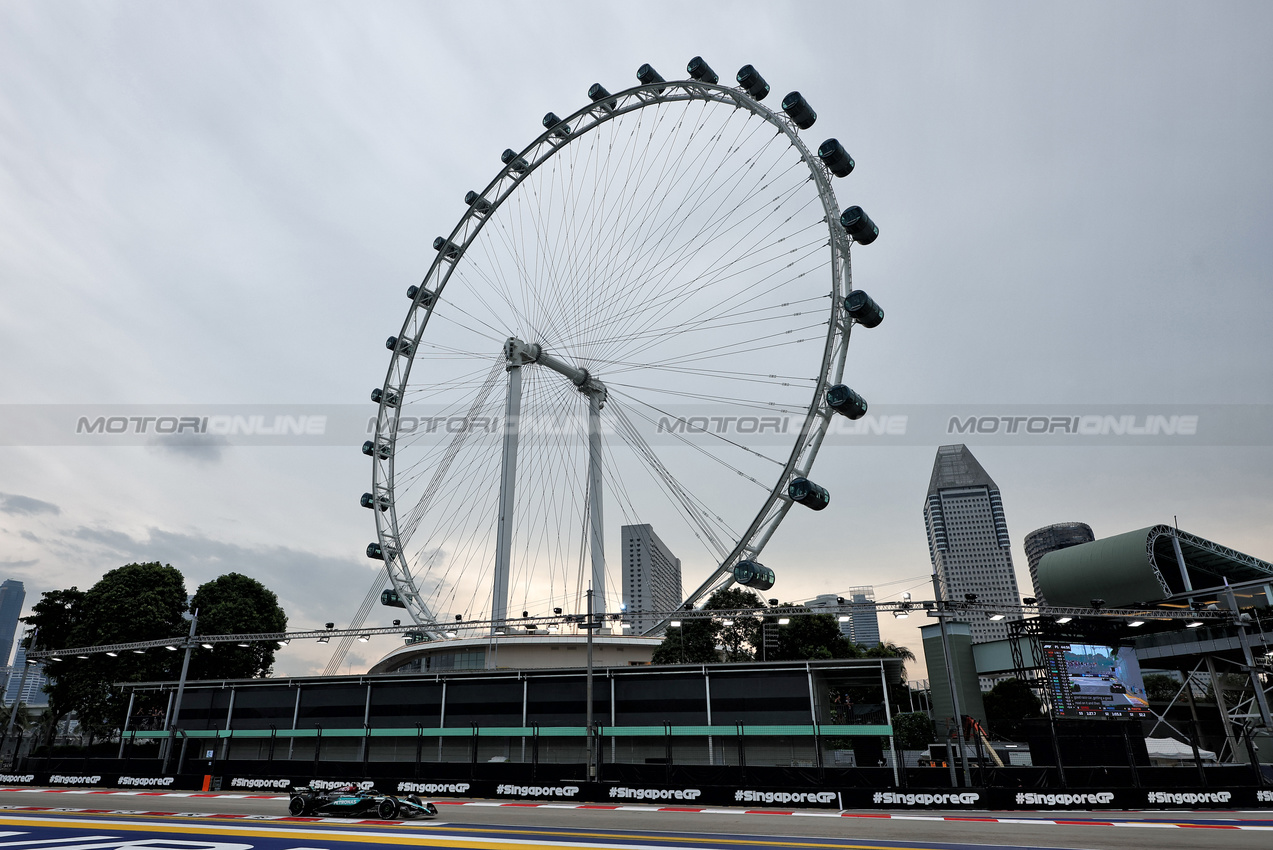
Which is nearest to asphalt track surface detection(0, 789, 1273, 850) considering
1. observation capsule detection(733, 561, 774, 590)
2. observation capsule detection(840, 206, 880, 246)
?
observation capsule detection(733, 561, 774, 590)

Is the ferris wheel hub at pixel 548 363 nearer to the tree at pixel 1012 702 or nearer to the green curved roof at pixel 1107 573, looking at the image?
the green curved roof at pixel 1107 573

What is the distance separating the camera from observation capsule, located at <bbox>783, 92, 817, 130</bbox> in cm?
3659

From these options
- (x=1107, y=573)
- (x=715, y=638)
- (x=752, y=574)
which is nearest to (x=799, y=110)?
(x=752, y=574)

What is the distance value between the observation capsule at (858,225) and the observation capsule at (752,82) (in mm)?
8726

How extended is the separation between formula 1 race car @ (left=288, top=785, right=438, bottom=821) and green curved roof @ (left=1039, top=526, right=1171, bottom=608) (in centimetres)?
6015

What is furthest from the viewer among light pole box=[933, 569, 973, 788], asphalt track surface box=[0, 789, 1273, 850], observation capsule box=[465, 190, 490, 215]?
observation capsule box=[465, 190, 490, 215]

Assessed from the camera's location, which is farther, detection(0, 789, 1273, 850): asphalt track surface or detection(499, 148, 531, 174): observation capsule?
detection(499, 148, 531, 174): observation capsule

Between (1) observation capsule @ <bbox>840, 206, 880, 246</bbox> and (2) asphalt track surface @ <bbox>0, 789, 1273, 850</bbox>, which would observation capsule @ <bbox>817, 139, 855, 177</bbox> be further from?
(2) asphalt track surface @ <bbox>0, 789, 1273, 850</bbox>

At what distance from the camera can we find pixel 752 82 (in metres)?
38.2

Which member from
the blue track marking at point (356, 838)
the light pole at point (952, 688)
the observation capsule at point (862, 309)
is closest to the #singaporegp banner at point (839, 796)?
the light pole at point (952, 688)

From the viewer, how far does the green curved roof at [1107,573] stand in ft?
194

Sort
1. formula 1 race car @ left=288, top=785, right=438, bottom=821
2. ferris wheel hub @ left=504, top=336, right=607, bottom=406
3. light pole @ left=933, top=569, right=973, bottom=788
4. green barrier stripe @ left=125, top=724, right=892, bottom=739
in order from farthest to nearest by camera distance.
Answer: ferris wheel hub @ left=504, top=336, right=607, bottom=406 < green barrier stripe @ left=125, top=724, right=892, bottom=739 < light pole @ left=933, top=569, right=973, bottom=788 < formula 1 race car @ left=288, top=785, right=438, bottom=821

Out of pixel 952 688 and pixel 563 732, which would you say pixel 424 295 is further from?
pixel 952 688

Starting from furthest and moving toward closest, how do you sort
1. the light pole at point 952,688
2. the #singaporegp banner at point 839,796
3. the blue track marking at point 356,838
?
1. the light pole at point 952,688
2. the #singaporegp banner at point 839,796
3. the blue track marking at point 356,838
